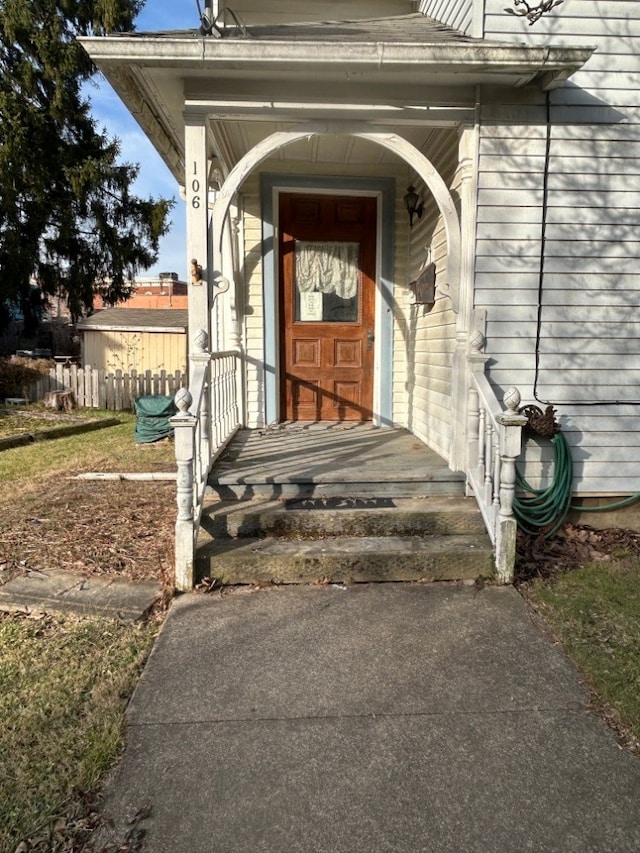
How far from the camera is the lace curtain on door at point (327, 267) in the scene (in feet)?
18.7

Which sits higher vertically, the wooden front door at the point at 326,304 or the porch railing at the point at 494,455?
the wooden front door at the point at 326,304

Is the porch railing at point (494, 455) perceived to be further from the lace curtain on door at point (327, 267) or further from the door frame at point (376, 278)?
the lace curtain on door at point (327, 267)

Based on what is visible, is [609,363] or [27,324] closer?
[609,363]

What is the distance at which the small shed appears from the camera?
15547 mm

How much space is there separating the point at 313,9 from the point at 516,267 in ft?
11.5

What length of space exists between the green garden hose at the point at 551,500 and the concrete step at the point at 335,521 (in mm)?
544

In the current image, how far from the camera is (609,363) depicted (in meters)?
4.07

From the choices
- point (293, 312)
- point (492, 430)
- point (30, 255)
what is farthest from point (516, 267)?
point (30, 255)

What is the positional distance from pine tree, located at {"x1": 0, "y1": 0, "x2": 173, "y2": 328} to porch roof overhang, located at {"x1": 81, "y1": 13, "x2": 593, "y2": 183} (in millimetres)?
12062

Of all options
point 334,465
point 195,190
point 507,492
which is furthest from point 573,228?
point 195,190

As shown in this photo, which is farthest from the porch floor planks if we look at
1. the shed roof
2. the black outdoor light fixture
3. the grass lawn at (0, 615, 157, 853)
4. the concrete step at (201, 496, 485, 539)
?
the shed roof

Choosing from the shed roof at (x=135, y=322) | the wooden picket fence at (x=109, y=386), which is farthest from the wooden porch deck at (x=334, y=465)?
the shed roof at (x=135, y=322)

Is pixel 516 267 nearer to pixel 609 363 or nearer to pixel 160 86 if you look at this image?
pixel 609 363

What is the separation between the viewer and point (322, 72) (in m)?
3.57
